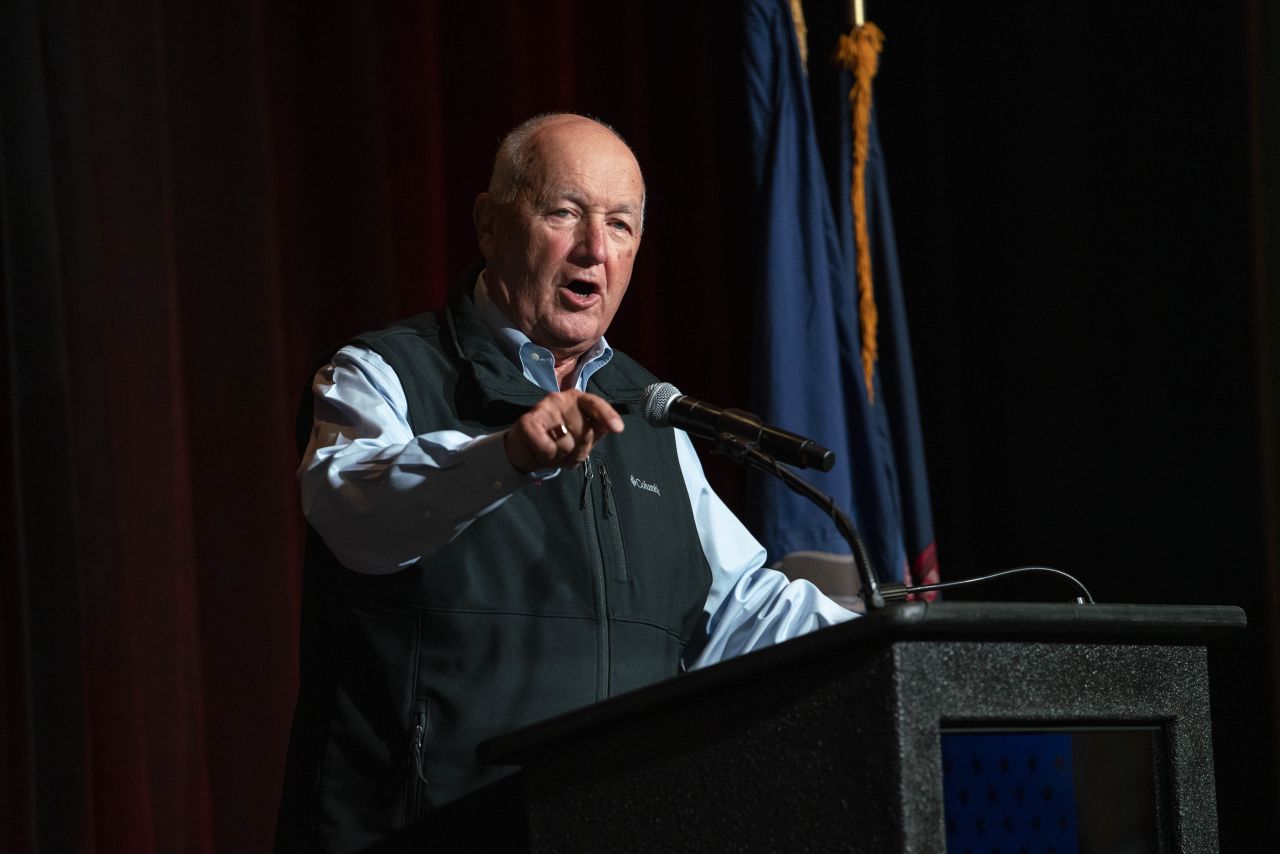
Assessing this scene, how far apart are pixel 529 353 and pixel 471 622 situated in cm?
42

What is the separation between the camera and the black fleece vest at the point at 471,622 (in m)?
1.53

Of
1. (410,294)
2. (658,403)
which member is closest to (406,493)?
(658,403)

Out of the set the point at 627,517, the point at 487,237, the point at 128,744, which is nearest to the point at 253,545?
the point at 128,744

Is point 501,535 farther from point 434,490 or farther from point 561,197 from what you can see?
point 561,197

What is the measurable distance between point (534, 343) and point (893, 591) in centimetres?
71

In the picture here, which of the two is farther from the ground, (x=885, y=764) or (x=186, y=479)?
(x=186, y=479)

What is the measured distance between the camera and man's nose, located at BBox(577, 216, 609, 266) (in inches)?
74.2

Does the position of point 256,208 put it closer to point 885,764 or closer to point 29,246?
point 29,246

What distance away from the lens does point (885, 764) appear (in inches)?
40.8

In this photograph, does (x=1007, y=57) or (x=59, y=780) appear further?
(x=1007, y=57)

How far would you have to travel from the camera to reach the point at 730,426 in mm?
1276

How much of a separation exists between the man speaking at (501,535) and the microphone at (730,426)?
0.12 metres

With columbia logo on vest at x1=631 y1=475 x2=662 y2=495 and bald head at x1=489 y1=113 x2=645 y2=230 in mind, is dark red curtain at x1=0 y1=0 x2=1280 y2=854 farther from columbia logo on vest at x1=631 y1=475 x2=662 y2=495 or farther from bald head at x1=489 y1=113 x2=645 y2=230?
columbia logo on vest at x1=631 y1=475 x2=662 y2=495

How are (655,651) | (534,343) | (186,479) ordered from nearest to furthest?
(655,651)
(534,343)
(186,479)
